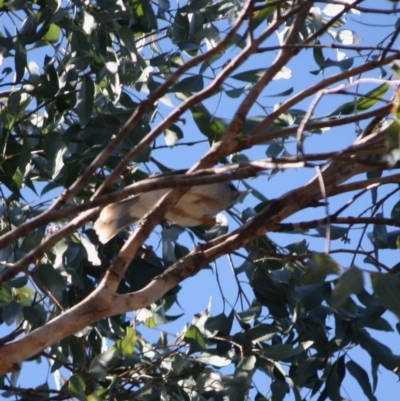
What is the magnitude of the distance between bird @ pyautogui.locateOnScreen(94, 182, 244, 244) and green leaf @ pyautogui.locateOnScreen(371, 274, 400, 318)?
148cm

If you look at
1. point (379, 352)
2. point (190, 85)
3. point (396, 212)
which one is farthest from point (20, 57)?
point (379, 352)

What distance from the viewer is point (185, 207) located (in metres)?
3.30

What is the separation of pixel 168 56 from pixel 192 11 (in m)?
0.19

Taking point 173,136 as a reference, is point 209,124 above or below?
below

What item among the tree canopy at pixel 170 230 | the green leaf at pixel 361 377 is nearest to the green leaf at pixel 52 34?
the tree canopy at pixel 170 230

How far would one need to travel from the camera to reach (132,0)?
3012mm

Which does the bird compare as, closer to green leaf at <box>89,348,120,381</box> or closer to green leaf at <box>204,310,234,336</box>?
green leaf at <box>204,310,234,336</box>

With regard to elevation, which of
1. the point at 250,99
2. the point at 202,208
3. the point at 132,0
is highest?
the point at 132,0

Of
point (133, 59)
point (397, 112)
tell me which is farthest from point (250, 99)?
point (133, 59)

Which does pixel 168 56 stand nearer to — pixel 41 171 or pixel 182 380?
pixel 41 171

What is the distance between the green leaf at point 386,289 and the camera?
1622 millimetres

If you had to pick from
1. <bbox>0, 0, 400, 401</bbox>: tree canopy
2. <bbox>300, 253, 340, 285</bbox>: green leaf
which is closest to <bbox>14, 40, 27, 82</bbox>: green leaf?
<bbox>0, 0, 400, 401</bbox>: tree canopy

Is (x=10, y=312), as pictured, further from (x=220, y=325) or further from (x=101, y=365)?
(x=220, y=325)

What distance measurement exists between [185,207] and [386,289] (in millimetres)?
1745
